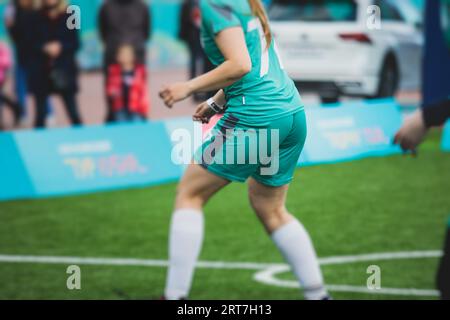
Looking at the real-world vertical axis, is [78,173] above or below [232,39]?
below

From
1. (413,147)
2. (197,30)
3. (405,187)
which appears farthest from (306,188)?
(197,30)

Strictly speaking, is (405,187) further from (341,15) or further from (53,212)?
A: (341,15)

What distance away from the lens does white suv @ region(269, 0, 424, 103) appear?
17969mm

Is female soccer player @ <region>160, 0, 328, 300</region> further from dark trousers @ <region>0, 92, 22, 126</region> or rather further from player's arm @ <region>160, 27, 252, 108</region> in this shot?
dark trousers @ <region>0, 92, 22, 126</region>

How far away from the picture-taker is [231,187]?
40.9ft

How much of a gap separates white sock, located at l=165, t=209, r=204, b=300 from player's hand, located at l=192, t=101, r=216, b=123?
1.88 ft

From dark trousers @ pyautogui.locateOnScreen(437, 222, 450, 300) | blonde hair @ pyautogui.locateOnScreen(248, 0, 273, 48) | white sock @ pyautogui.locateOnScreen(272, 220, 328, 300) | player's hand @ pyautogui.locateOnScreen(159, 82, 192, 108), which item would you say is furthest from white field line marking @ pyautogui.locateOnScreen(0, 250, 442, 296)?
dark trousers @ pyautogui.locateOnScreen(437, 222, 450, 300)

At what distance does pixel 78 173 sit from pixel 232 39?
637 cm

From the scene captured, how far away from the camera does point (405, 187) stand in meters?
12.1

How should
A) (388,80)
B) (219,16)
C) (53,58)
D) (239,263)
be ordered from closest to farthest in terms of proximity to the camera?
(219,16) < (239,263) < (53,58) < (388,80)

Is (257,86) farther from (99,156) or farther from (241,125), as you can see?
(99,156)

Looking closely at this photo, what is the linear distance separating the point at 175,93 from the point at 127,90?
11.3 metres

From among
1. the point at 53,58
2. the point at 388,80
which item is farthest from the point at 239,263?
the point at 388,80

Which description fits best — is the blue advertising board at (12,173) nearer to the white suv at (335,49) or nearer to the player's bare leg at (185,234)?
the player's bare leg at (185,234)
